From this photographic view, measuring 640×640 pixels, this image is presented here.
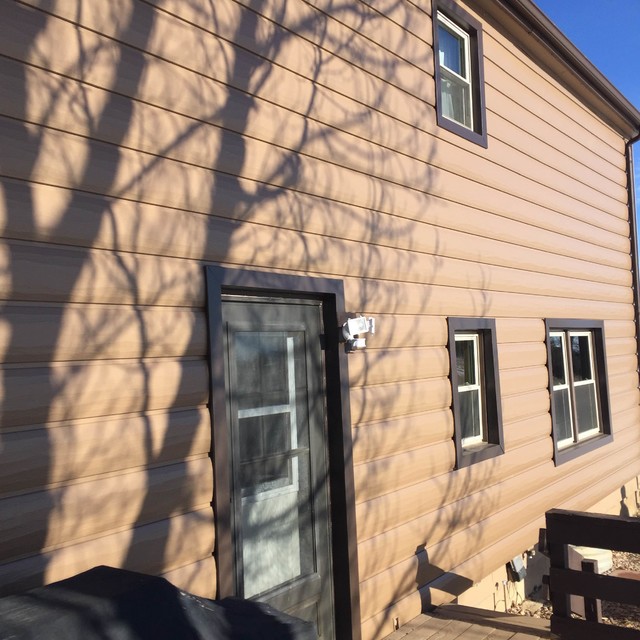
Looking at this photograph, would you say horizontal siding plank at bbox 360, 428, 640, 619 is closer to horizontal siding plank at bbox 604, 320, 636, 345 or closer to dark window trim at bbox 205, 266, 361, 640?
dark window trim at bbox 205, 266, 361, 640

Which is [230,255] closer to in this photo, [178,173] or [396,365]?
[178,173]

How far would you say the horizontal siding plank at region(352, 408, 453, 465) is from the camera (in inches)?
170

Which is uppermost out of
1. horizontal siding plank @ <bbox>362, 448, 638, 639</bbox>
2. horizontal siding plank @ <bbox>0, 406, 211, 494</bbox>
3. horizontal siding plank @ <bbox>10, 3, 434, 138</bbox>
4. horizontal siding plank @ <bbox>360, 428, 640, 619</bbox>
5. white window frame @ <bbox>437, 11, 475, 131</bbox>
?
white window frame @ <bbox>437, 11, 475, 131</bbox>

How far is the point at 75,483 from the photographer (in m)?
2.71

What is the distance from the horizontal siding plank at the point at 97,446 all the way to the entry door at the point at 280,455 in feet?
1.16

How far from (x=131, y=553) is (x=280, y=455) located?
1112mm

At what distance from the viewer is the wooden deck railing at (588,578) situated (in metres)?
4.25

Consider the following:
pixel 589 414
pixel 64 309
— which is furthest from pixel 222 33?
pixel 589 414

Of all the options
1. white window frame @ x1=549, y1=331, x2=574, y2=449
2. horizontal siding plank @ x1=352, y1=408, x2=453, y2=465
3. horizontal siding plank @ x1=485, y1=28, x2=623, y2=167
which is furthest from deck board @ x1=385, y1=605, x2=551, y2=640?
horizontal siding plank @ x1=485, y1=28, x2=623, y2=167

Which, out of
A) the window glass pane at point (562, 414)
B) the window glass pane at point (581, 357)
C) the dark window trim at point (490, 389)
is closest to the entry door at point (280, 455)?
the dark window trim at point (490, 389)

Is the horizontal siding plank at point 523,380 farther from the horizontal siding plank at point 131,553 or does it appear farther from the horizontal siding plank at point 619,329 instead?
the horizontal siding plank at point 131,553

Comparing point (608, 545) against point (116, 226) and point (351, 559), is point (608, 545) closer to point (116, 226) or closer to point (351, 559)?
point (351, 559)

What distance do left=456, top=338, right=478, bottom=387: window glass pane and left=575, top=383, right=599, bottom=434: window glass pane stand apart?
257 cm

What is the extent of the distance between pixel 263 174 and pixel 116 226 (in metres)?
1.06
